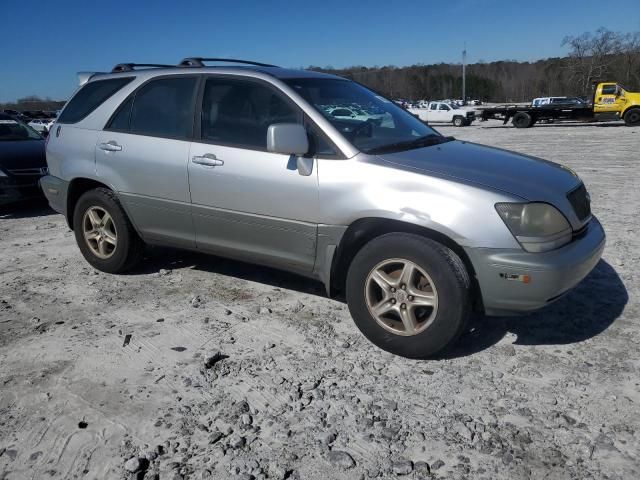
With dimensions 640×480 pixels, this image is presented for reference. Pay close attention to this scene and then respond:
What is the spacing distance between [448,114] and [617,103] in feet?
39.9

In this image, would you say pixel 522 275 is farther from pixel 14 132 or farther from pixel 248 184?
pixel 14 132

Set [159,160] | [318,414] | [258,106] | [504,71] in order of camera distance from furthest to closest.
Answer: [504,71] → [159,160] → [258,106] → [318,414]

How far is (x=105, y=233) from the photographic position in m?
4.92

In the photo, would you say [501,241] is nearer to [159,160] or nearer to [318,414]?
[318,414]

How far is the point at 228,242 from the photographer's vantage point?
4121 mm

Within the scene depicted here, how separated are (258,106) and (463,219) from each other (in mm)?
1778

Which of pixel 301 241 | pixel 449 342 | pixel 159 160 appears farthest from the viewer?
pixel 159 160

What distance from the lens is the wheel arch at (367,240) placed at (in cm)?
324

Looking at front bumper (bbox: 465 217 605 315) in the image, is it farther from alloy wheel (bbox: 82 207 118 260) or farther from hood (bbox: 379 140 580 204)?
alloy wheel (bbox: 82 207 118 260)

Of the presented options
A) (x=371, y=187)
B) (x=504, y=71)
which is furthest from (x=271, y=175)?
(x=504, y=71)

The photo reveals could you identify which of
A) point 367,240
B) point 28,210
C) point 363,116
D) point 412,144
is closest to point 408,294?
point 367,240

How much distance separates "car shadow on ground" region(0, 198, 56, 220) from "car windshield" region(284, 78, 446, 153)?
19.0ft

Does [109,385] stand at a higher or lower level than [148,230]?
lower

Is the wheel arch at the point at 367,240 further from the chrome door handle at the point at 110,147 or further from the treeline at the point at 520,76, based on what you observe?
the treeline at the point at 520,76
